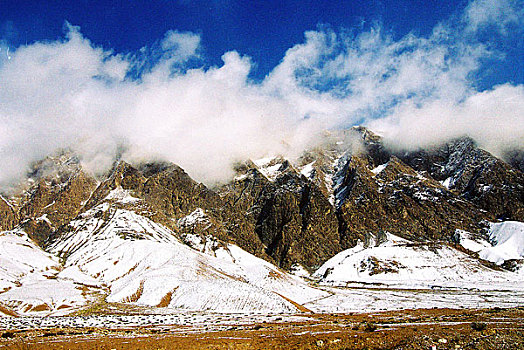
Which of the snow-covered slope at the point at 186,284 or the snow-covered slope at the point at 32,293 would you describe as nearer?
the snow-covered slope at the point at 32,293

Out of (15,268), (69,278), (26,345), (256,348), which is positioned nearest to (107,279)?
(69,278)

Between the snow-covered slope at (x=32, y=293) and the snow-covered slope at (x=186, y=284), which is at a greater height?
the snow-covered slope at (x=186, y=284)

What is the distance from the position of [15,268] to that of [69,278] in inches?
995

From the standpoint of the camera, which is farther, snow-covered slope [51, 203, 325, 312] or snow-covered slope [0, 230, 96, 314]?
snow-covered slope [51, 203, 325, 312]

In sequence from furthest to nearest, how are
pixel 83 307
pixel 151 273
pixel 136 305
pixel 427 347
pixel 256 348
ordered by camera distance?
1. pixel 151 273
2. pixel 136 305
3. pixel 83 307
4. pixel 256 348
5. pixel 427 347

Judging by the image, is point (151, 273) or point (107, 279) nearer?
point (151, 273)

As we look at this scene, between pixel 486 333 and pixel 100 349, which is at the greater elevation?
pixel 486 333

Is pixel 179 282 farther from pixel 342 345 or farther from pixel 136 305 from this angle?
pixel 342 345

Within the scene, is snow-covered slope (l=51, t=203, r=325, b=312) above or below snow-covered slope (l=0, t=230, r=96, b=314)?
above

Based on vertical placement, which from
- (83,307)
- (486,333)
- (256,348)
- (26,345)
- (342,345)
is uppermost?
(486,333)

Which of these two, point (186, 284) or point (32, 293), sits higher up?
point (186, 284)

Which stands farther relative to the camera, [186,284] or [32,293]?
[186,284]

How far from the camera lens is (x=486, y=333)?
25.5 meters

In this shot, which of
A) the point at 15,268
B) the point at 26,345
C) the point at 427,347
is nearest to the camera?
the point at 427,347
